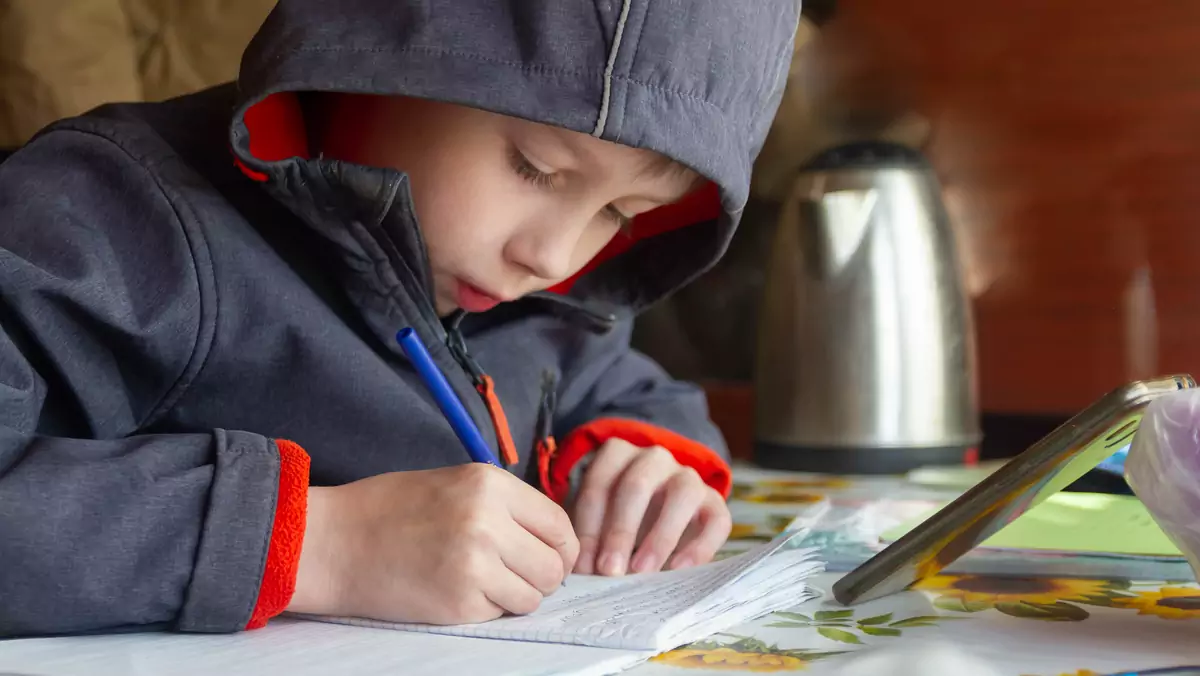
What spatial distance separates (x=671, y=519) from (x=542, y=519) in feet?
0.51

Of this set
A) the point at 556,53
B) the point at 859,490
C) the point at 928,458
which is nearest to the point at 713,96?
the point at 556,53

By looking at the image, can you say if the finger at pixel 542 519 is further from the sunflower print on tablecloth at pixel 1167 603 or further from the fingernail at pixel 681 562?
the sunflower print on tablecloth at pixel 1167 603

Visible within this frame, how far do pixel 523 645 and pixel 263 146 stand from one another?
1.21ft

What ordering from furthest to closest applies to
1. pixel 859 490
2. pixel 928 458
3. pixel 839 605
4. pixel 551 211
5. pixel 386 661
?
pixel 928 458 → pixel 859 490 → pixel 551 211 → pixel 839 605 → pixel 386 661

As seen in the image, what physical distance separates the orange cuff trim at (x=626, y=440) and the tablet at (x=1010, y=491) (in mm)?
277

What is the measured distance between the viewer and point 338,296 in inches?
30.4

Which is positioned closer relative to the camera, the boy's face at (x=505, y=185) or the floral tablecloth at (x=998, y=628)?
the floral tablecloth at (x=998, y=628)

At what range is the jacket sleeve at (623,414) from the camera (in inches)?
35.3

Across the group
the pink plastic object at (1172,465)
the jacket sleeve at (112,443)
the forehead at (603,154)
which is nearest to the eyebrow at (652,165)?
the forehead at (603,154)

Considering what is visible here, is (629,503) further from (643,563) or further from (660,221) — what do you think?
(660,221)

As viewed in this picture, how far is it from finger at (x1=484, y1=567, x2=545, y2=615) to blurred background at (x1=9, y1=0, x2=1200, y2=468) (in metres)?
0.80

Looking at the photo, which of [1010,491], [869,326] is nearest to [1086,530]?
[1010,491]

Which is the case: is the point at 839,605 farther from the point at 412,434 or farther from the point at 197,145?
the point at 197,145

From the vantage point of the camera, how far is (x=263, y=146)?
741 mm
